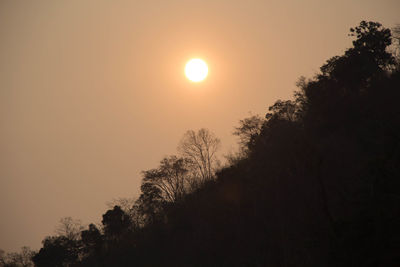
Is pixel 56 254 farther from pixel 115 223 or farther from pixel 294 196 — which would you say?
pixel 294 196

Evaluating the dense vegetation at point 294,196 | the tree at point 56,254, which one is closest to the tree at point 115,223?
the dense vegetation at point 294,196

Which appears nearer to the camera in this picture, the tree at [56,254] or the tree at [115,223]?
the tree at [115,223]

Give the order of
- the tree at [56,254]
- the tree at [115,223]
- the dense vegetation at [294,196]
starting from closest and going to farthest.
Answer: the dense vegetation at [294,196], the tree at [115,223], the tree at [56,254]

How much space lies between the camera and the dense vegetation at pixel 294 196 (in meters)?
30.3

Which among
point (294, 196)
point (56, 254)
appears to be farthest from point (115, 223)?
point (294, 196)

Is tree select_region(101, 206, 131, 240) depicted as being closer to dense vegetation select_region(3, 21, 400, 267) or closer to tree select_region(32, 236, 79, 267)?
dense vegetation select_region(3, 21, 400, 267)

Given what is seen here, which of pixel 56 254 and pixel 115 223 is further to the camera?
pixel 56 254

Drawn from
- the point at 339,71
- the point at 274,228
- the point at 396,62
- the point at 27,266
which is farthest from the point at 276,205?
the point at 27,266

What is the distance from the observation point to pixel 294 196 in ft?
150

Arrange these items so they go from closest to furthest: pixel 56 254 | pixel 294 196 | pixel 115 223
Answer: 1. pixel 294 196
2. pixel 115 223
3. pixel 56 254

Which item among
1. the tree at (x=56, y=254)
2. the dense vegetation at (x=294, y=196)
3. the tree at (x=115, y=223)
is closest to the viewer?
the dense vegetation at (x=294, y=196)

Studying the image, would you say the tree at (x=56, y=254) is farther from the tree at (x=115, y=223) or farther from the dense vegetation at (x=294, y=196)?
the tree at (x=115, y=223)

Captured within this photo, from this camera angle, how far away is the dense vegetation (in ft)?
99.4

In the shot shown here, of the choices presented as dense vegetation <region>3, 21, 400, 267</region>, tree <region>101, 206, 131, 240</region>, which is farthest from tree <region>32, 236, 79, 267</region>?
tree <region>101, 206, 131, 240</region>
